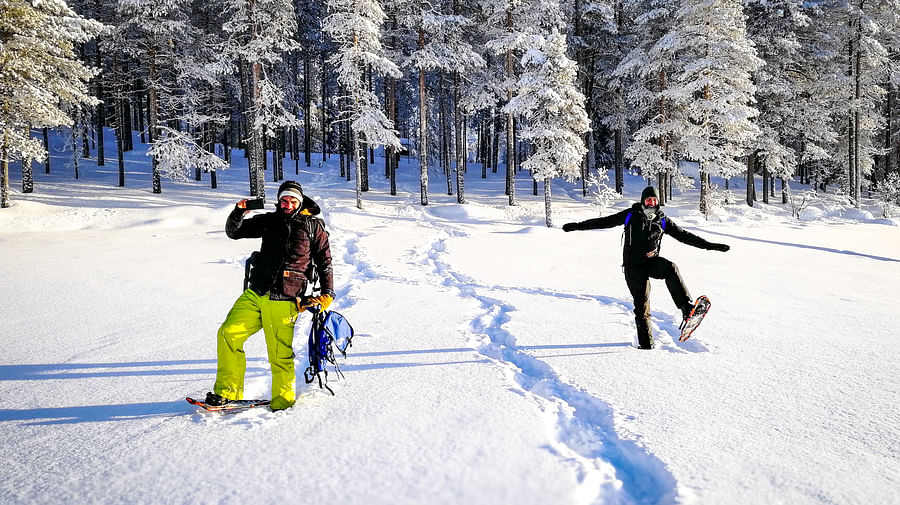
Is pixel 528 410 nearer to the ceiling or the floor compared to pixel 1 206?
nearer to the floor

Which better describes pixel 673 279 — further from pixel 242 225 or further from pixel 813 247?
pixel 813 247

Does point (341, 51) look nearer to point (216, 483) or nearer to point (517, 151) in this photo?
point (216, 483)

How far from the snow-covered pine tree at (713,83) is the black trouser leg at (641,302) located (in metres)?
19.8

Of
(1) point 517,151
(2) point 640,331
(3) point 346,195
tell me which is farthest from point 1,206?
(1) point 517,151

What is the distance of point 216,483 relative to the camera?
2.89 metres

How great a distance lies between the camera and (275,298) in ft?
13.2

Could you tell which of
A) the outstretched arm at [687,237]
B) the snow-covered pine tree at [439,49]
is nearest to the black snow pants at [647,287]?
the outstretched arm at [687,237]

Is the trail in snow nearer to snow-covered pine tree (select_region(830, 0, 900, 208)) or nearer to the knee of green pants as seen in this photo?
the knee of green pants

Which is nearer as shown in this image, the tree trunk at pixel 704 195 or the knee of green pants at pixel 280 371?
the knee of green pants at pixel 280 371

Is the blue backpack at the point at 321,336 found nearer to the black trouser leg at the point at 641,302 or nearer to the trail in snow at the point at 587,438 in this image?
the trail in snow at the point at 587,438

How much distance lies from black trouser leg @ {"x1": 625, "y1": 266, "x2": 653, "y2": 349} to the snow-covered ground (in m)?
0.17

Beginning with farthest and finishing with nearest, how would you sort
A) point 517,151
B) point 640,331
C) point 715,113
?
point 517,151 < point 715,113 < point 640,331

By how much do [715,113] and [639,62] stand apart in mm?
4716

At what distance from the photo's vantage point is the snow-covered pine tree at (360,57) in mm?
21458
